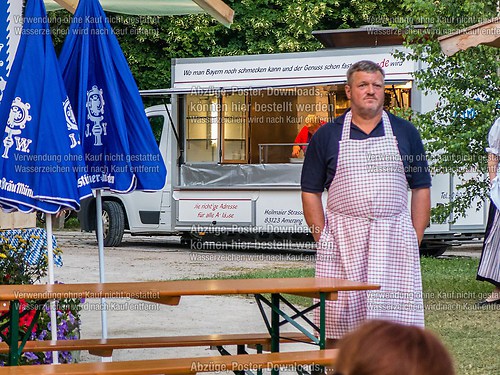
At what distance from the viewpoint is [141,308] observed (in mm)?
10945

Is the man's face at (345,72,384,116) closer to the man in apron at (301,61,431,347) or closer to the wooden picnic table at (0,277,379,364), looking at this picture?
the man in apron at (301,61,431,347)

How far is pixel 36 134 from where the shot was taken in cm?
563

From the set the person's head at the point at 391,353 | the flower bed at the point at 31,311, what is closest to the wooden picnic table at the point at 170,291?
the flower bed at the point at 31,311

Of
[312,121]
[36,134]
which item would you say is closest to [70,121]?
[36,134]

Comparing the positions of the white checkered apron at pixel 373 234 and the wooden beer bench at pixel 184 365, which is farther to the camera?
the white checkered apron at pixel 373 234

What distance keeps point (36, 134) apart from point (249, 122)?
1379 centimetres

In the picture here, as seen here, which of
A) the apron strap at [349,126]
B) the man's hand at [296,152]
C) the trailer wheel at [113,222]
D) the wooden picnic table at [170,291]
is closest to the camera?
the wooden picnic table at [170,291]

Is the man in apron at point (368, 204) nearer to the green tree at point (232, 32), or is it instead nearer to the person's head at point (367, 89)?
the person's head at point (367, 89)

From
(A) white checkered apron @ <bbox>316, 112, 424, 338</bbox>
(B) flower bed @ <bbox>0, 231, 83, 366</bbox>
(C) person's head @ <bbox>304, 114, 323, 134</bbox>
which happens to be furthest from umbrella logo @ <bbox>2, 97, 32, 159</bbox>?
(C) person's head @ <bbox>304, 114, 323, 134</bbox>

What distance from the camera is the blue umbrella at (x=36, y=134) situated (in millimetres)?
5617

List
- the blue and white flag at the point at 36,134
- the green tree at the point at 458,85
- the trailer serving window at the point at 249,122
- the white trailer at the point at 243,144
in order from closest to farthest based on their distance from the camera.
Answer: the blue and white flag at the point at 36,134
the green tree at the point at 458,85
the white trailer at the point at 243,144
the trailer serving window at the point at 249,122

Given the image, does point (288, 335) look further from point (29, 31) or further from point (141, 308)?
point (141, 308)

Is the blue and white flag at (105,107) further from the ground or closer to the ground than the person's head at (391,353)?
further from the ground

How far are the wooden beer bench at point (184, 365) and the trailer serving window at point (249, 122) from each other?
13.9 metres
